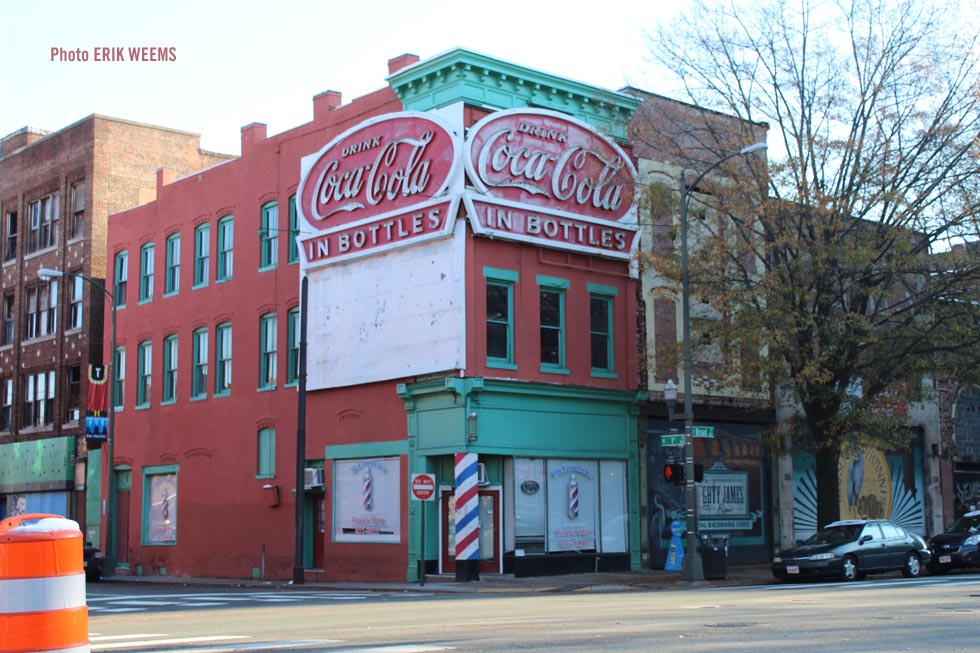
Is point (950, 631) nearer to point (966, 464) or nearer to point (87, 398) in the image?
point (966, 464)

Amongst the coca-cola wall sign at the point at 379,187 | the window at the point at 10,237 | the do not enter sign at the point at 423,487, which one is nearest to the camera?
the do not enter sign at the point at 423,487

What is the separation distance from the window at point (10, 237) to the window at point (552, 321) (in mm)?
26894

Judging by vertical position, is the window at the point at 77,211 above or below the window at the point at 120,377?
above

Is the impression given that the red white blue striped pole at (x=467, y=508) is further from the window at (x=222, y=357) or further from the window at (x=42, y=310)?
the window at (x=42, y=310)

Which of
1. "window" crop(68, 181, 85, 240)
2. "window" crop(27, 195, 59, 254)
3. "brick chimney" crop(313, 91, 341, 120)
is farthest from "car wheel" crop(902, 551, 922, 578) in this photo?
"window" crop(27, 195, 59, 254)

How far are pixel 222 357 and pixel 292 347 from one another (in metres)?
4.05

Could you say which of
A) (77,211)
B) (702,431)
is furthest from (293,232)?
(77,211)

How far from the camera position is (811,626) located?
13.1 m

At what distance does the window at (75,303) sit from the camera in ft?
144

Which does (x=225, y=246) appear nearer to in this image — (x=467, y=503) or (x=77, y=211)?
(x=77, y=211)

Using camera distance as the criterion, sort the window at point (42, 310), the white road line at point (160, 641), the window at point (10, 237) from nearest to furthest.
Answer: the white road line at point (160, 641)
the window at point (42, 310)
the window at point (10, 237)

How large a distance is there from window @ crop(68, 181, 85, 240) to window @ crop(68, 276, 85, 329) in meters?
1.80

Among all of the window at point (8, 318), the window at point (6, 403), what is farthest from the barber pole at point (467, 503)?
the window at point (8, 318)

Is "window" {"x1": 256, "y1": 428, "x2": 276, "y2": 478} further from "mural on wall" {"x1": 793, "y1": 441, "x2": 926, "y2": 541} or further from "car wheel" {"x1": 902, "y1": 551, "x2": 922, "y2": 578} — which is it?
"car wheel" {"x1": 902, "y1": 551, "x2": 922, "y2": 578}
